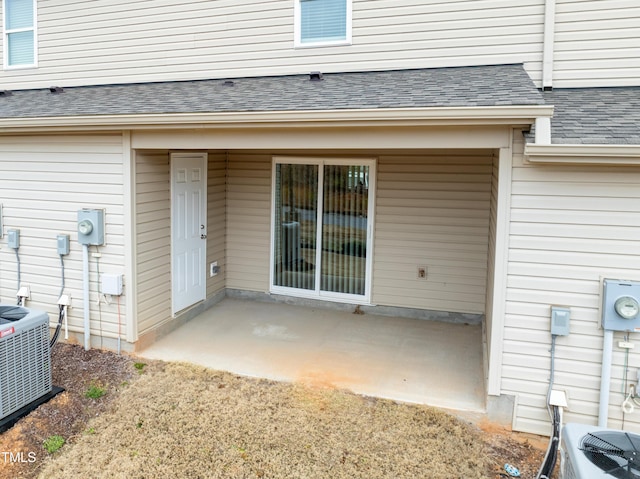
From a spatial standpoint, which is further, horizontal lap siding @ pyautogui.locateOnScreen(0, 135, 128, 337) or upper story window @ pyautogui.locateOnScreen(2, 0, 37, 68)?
upper story window @ pyautogui.locateOnScreen(2, 0, 37, 68)

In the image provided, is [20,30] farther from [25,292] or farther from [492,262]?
[492,262]

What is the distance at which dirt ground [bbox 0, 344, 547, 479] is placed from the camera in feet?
12.0

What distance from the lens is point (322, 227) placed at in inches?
287

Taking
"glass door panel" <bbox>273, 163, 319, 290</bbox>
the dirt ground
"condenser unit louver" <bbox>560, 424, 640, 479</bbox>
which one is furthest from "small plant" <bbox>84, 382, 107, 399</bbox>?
"condenser unit louver" <bbox>560, 424, 640, 479</bbox>

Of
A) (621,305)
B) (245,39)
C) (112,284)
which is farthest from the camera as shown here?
(245,39)

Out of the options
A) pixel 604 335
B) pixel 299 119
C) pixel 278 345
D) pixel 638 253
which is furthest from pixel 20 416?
pixel 638 253

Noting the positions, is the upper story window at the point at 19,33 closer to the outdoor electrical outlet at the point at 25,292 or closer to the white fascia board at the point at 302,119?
the white fascia board at the point at 302,119

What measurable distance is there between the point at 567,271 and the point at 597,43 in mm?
2845

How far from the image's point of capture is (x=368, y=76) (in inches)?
235

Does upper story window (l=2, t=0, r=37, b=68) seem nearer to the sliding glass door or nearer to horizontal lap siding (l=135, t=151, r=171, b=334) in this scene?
horizontal lap siding (l=135, t=151, r=171, b=334)

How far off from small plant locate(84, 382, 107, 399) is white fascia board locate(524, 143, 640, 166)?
173 inches

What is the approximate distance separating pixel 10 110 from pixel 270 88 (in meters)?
3.53

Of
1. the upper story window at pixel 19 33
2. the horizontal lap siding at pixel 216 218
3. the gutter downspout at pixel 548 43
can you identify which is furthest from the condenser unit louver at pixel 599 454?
the upper story window at pixel 19 33

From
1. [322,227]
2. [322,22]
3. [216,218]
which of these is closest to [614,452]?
[322,227]
